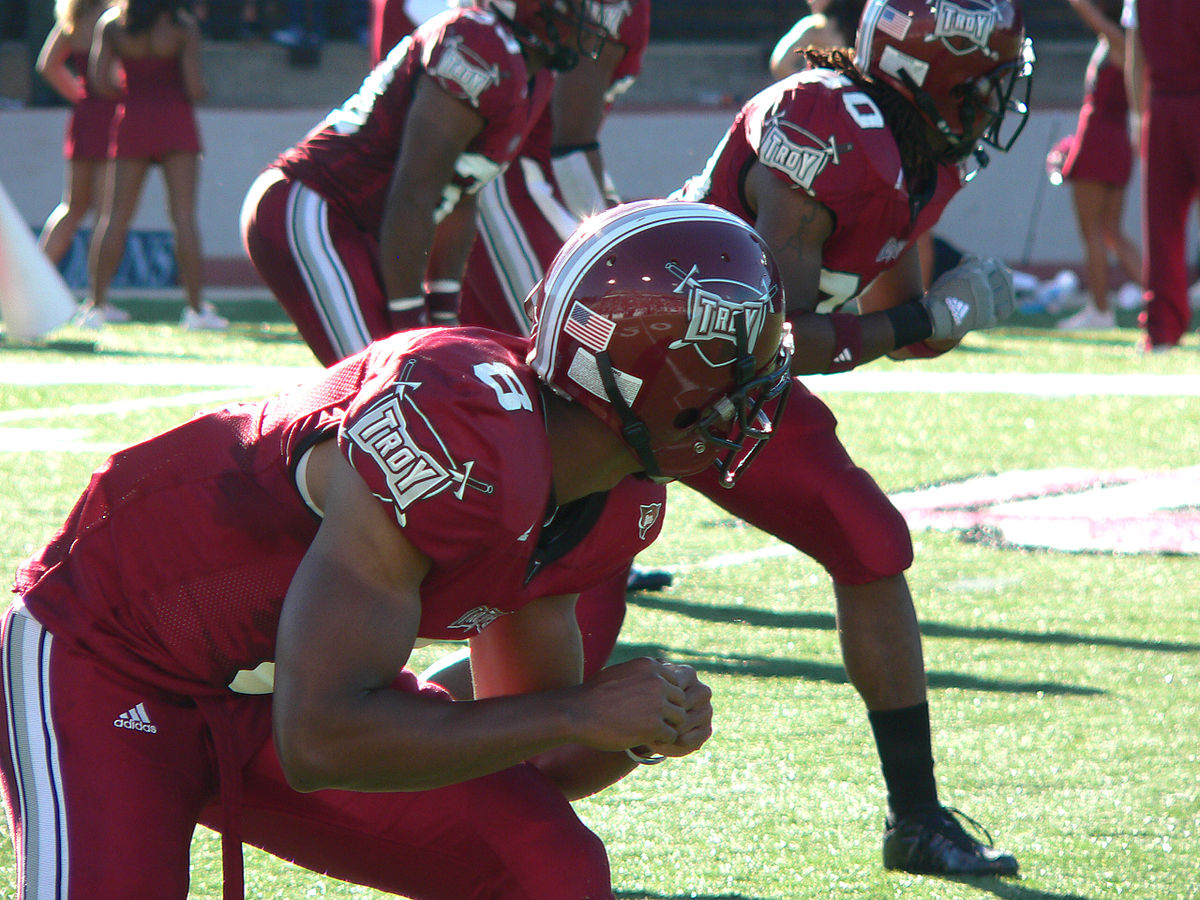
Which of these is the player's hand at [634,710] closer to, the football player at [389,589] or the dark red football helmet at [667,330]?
the football player at [389,589]

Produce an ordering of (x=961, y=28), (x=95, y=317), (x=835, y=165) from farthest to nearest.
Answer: (x=95, y=317), (x=961, y=28), (x=835, y=165)

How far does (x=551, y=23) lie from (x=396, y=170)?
0.64 metres

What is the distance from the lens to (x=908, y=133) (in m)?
3.40

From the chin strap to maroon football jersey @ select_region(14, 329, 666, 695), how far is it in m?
0.09

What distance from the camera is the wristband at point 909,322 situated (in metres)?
3.40

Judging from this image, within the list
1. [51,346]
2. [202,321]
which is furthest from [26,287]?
[202,321]

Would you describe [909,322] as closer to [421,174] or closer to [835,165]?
[835,165]

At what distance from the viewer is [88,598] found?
7.39ft

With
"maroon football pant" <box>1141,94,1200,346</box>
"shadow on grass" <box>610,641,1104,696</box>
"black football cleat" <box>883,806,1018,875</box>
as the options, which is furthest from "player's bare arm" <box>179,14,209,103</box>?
"black football cleat" <box>883,806,1018,875</box>

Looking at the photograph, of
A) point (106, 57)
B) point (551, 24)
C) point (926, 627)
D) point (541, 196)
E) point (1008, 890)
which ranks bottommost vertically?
point (106, 57)

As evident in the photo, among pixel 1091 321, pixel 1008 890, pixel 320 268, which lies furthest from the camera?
pixel 1091 321

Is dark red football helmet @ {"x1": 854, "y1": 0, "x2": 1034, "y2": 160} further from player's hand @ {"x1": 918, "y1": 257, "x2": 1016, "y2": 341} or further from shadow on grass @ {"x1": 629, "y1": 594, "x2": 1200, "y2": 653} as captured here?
shadow on grass @ {"x1": 629, "y1": 594, "x2": 1200, "y2": 653}

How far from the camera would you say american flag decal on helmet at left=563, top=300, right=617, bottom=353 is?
212 centimetres

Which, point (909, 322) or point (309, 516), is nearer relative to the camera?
point (309, 516)
